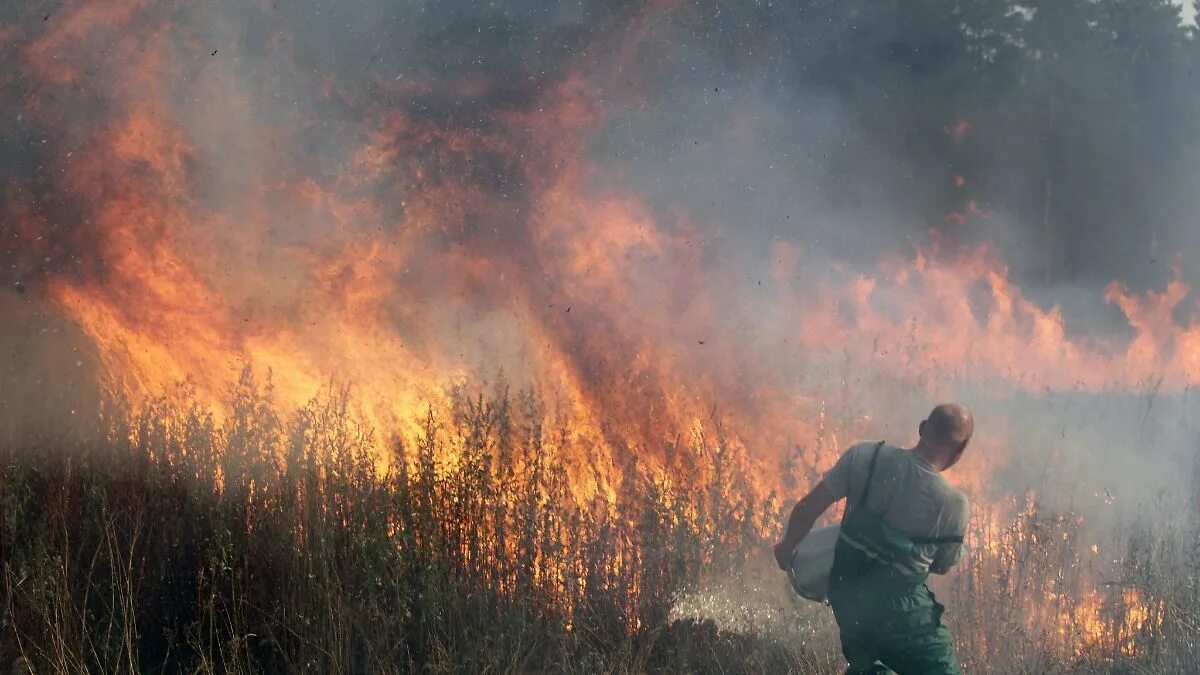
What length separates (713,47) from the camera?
852cm

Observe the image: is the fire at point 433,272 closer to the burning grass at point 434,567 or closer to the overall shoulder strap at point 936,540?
the burning grass at point 434,567

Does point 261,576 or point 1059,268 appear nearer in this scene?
point 261,576

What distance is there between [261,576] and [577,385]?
2.84m

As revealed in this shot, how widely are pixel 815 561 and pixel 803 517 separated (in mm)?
223

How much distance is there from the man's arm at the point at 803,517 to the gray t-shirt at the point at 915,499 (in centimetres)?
8

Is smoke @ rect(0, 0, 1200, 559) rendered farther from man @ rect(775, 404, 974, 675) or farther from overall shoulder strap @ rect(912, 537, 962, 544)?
overall shoulder strap @ rect(912, 537, 962, 544)

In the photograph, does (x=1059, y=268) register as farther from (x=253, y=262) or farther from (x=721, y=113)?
(x=253, y=262)

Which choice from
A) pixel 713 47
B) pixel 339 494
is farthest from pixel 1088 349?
pixel 339 494

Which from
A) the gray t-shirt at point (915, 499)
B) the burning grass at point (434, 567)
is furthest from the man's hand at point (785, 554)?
the burning grass at point (434, 567)

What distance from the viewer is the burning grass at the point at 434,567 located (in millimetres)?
5445

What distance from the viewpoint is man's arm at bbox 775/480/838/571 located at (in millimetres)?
4660

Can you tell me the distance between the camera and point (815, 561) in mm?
4680

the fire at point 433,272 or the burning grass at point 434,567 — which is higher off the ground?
the fire at point 433,272

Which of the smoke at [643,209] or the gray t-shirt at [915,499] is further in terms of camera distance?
the smoke at [643,209]
